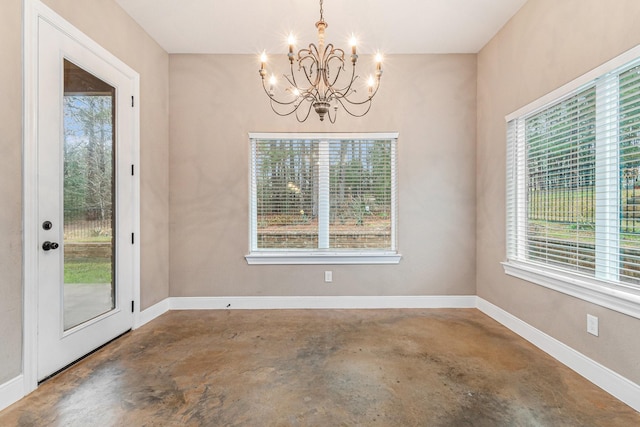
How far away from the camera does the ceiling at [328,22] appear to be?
8.95 feet

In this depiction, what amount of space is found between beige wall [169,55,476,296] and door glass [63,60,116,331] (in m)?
0.94

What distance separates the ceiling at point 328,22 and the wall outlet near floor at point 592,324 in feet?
9.06

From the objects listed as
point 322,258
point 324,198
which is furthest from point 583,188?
point 322,258

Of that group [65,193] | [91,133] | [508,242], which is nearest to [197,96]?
[91,133]

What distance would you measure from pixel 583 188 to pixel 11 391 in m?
4.17

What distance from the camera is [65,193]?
7.29ft

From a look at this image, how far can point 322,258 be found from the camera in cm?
361

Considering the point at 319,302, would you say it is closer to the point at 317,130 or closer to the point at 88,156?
the point at 317,130

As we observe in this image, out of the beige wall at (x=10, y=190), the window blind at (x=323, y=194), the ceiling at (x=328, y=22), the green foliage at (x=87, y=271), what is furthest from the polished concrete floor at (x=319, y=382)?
the ceiling at (x=328, y=22)

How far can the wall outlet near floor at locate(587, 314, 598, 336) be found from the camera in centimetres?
207

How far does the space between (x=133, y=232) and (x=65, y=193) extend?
823 mm

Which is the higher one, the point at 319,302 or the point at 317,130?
the point at 317,130

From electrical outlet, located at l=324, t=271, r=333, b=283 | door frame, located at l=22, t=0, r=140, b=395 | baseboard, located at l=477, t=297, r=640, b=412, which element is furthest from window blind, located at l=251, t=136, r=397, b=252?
door frame, located at l=22, t=0, r=140, b=395

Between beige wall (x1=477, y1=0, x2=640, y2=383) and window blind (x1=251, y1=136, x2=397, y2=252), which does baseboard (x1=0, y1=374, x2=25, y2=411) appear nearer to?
window blind (x1=251, y1=136, x2=397, y2=252)
